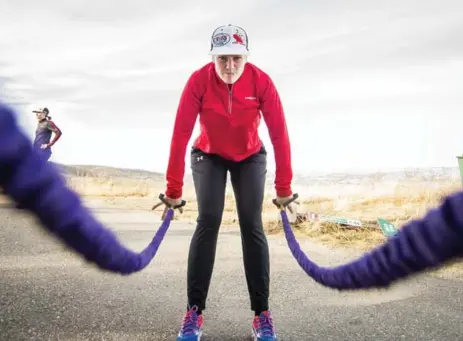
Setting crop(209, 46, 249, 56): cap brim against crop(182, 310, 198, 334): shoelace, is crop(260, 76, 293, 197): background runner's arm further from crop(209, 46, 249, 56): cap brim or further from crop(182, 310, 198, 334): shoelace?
crop(182, 310, 198, 334): shoelace

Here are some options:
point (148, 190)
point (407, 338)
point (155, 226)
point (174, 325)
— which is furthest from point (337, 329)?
point (148, 190)

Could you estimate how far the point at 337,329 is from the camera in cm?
346

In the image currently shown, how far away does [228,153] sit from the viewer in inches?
117

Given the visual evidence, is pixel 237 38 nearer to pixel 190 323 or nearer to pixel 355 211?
pixel 190 323

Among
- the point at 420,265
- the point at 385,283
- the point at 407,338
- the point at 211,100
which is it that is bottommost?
the point at 407,338

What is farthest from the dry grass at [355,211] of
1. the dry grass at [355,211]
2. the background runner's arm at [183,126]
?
the background runner's arm at [183,126]

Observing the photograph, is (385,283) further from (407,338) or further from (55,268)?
(55,268)

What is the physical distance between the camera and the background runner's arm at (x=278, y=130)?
118 inches

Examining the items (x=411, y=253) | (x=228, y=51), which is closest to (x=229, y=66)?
(x=228, y=51)

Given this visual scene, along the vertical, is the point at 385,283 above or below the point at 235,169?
below

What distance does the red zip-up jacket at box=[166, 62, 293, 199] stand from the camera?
2930 millimetres

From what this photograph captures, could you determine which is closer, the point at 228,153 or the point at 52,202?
the point at 52,202

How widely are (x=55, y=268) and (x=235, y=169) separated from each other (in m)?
3.24

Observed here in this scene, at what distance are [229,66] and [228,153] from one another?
54 centimetres
